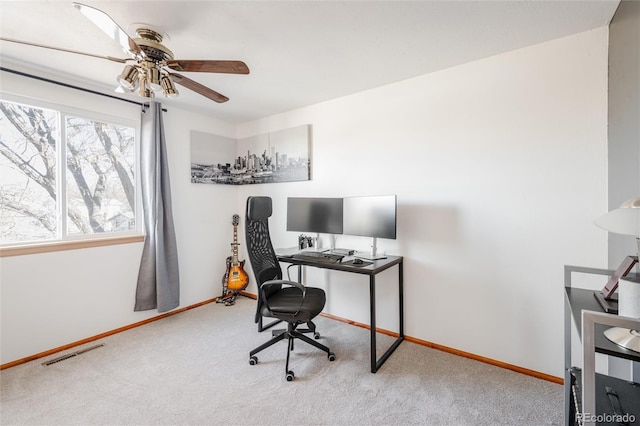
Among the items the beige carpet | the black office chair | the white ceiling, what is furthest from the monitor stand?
the white ceiling

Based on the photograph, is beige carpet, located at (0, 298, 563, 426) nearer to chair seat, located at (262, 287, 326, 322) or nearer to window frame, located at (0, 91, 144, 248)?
chair seat, located at (262, 287, 326, 322)

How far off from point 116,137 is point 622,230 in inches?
152

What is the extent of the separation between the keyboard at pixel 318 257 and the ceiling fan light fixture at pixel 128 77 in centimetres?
174

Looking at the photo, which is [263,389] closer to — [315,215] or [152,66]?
[315,215]

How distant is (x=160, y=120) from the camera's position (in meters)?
2.99

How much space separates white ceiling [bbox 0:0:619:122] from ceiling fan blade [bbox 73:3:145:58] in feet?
0.78

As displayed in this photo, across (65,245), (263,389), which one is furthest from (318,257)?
(65,245)

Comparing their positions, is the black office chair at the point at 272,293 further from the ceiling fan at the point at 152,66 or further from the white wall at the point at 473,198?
the ceiling fan at the point at 152,66

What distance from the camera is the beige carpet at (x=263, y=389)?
1.67 meters

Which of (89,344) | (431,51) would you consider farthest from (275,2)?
(89,344)

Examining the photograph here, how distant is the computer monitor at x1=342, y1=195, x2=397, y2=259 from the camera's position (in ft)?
7.70

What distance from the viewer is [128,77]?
5.47 feet

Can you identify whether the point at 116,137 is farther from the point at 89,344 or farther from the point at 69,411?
the point at 69,411

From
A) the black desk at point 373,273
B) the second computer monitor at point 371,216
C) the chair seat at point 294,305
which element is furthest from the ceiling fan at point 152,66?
the chair seat at point 294,305
